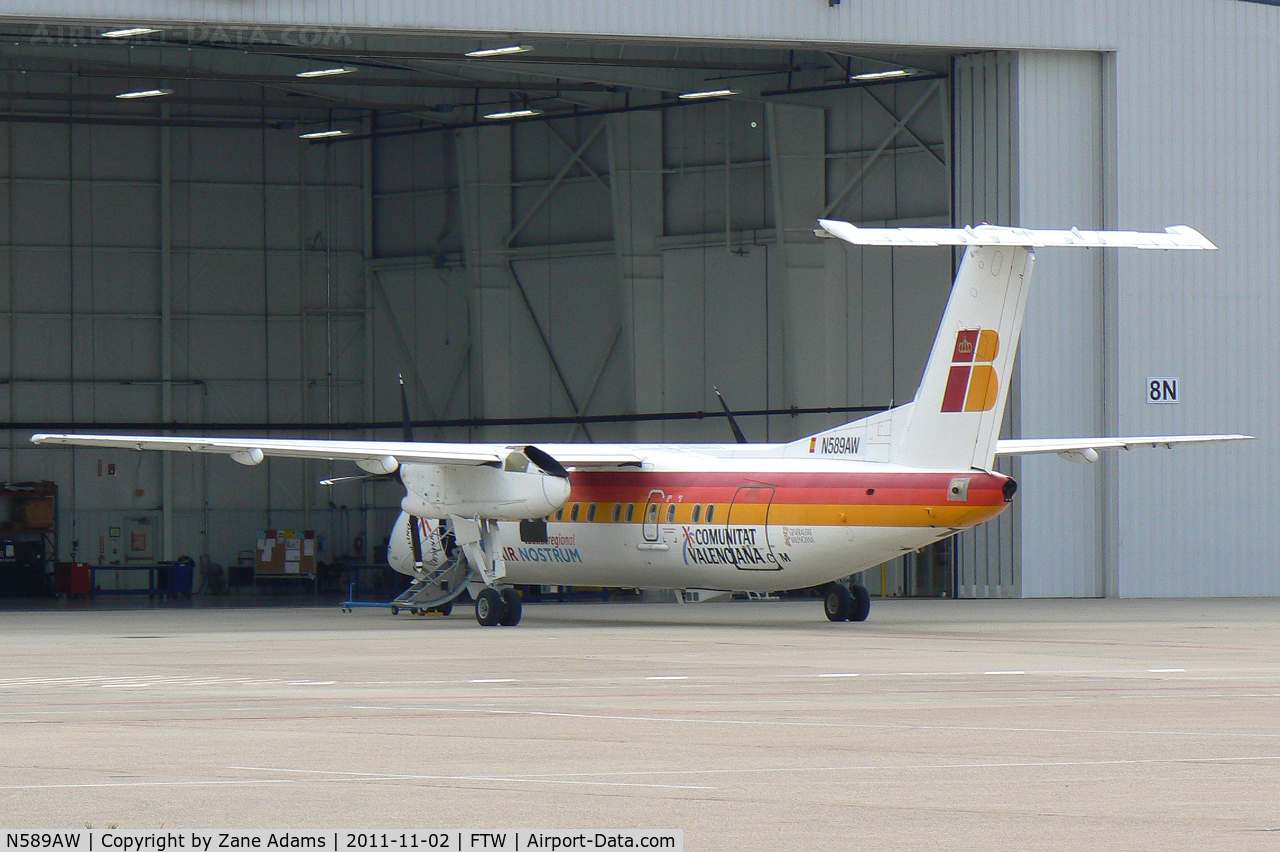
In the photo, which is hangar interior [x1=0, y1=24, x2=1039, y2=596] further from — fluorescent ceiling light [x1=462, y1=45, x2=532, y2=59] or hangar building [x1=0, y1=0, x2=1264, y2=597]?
fluorescent ceiling light [x1=462, y1=45, x2=532, y2=59]

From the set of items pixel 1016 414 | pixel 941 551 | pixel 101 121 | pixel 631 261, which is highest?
pixel 101 121

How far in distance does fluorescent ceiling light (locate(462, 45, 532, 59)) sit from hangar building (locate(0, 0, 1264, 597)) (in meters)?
0.09

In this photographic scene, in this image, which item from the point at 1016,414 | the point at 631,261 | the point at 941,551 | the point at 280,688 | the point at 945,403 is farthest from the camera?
the point at 631,261

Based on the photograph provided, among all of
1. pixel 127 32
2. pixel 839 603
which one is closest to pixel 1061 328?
pixel 839 603

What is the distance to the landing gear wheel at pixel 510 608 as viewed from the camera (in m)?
28.1

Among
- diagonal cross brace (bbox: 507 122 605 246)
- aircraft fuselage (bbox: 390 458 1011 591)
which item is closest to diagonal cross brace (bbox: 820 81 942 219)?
diagonal cross brace (bbox: 507 122 605 246)

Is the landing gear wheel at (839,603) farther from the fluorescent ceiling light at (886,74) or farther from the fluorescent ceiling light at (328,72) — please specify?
the fluorescent ceiling light at (328,72)

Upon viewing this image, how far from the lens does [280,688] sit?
51.6 ft

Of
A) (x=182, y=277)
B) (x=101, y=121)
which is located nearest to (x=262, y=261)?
(x=182, y=277)

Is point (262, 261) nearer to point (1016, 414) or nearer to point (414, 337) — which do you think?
point (414, 337)

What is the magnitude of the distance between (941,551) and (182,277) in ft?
78.1

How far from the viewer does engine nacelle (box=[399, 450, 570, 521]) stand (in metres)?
27.9

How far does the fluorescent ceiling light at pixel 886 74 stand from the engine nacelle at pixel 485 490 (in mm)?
15234

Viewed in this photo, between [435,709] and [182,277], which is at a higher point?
[182,277]
